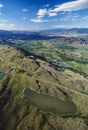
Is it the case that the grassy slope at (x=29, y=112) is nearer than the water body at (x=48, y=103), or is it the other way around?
the grassy slope at (x=29, y=112)

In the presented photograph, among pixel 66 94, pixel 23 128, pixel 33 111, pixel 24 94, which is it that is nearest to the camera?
pixel 23 128

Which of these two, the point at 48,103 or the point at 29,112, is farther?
the point at 48,103

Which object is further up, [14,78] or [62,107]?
[14,78]

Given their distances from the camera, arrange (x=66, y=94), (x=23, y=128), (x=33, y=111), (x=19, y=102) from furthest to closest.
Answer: (x=66, y=94) < (x=19, y=102) < (x=33, y=111) < (x=23, y=128)

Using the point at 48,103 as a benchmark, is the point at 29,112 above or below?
above

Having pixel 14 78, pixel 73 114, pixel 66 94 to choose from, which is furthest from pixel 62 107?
pixel 14 78

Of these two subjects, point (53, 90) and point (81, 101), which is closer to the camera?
point (81, 101)

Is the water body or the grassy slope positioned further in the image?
the water body

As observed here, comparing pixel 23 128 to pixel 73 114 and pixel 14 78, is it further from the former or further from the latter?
→ pixel 14 78
